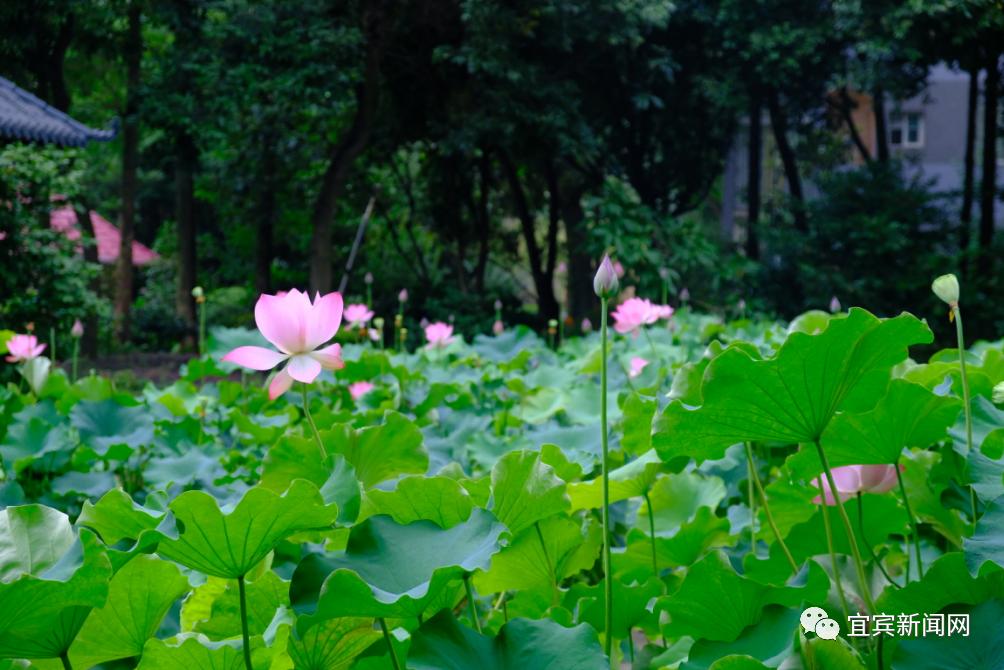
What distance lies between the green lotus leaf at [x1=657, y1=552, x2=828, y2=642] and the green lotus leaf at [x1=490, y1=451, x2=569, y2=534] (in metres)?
0.09

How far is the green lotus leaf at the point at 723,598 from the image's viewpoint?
60 cm

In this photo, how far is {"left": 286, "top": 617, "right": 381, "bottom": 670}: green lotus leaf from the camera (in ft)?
1.81

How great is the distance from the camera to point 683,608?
0.62 m

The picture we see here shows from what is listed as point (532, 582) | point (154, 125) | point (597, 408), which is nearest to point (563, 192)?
point (154, 125)

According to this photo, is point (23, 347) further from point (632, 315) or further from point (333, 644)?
point (333, 644)

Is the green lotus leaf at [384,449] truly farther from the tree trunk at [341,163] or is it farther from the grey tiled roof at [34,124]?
the tree trunk at [341,163]

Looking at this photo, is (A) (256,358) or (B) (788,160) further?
(B) (788,160)

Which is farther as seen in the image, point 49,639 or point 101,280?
point 101,280

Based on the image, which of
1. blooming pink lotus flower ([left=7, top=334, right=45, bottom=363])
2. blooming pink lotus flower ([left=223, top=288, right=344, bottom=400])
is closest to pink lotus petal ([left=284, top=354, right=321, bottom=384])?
blooming pink lotus flower ([left=223, top=288, right=344, bottom=400])

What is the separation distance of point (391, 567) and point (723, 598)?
0.66 ft

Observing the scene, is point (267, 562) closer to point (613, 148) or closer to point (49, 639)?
point (49, 639)

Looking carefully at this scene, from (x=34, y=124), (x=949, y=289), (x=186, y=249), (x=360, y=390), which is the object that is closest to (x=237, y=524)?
(x=949, y=289)

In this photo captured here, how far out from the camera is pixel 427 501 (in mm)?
608

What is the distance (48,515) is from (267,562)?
17cm
